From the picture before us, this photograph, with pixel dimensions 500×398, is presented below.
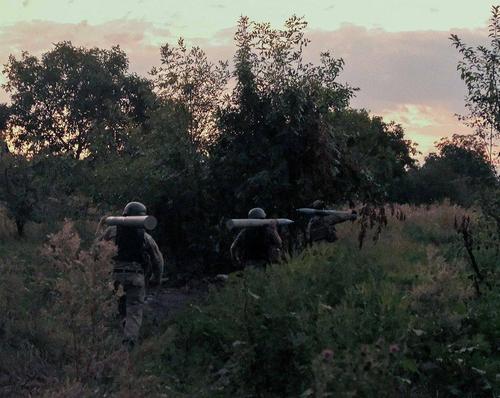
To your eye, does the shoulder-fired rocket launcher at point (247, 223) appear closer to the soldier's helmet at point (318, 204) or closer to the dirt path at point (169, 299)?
the dirt path at point (169, 299)

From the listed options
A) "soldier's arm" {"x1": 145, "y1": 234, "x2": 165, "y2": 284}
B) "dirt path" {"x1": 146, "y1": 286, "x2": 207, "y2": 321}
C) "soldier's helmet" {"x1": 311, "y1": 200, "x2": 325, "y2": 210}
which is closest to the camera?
"soldier's arm" {"x1": 145, "y1": 234, "x2": 165, "y2": 284}

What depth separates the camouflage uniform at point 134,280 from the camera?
354 inches

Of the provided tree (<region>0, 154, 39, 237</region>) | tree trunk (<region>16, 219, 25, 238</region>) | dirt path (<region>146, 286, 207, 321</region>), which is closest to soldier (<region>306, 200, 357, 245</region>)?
dirt path (<region>146, 286, 207, 321</region>)

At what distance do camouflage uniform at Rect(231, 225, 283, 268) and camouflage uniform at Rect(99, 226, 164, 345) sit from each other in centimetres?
180

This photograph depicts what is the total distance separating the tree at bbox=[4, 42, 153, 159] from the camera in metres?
40.3

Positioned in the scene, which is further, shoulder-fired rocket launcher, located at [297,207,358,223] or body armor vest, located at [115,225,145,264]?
shoulder-fired rocket launcher, located at [297,207,358,223]

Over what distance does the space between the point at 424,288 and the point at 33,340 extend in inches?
166

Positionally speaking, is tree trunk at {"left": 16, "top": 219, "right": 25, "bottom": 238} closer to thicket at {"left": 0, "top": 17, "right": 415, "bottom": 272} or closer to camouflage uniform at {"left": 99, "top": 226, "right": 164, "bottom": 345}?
thicket at {"left": 0, "top": 17, "right": 415, "bottom": 272}

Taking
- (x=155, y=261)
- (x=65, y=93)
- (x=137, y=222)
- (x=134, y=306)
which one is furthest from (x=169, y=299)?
(x=65, y=93)

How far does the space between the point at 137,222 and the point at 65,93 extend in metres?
34.1

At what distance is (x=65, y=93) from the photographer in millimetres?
40812

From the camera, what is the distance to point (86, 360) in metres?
5.96

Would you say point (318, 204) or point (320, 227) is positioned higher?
point (318, 204)

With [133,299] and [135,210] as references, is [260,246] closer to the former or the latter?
[135,210]
